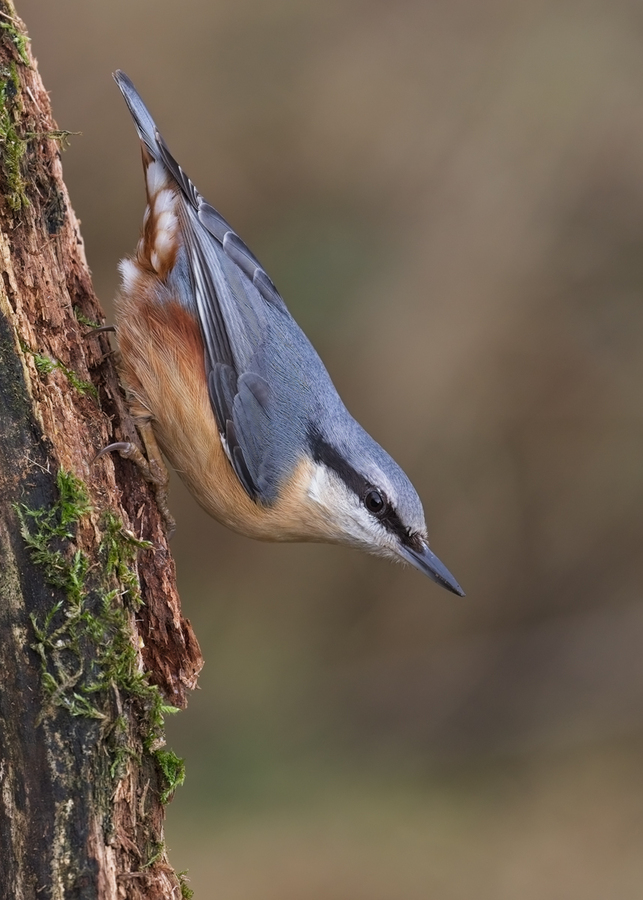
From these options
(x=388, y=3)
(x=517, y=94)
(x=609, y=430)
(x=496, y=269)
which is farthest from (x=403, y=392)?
(x=388, y=3)

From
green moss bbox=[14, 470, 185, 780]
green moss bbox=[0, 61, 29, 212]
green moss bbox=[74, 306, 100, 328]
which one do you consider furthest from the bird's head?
green moss bbox=[0, 61, 29, 212]

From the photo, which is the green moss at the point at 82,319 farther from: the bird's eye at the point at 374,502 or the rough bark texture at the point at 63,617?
the bird's eye at the point at 374,502

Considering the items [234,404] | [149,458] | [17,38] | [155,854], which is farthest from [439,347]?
[155,854]

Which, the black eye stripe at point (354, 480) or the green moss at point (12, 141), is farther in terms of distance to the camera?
the black eye stripe at point (354, 480)

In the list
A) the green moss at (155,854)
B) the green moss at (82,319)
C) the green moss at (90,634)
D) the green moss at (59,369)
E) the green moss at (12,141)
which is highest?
the green moss at (12,141)

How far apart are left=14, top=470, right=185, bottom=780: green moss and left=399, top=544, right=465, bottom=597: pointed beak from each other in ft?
4.56

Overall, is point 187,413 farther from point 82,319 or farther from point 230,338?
point 82,319

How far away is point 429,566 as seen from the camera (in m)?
3.46

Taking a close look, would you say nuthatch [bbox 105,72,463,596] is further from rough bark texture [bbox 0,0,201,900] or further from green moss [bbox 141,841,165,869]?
green moss [bbox 141,841,165,869]

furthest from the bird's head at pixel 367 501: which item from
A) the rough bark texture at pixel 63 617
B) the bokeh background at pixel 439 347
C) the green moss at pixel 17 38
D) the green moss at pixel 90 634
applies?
the bokeh background at pixel 439 347

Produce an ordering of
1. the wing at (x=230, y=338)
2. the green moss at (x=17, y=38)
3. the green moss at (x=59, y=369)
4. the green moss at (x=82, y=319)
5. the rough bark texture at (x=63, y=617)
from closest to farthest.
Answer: the rough bark texture at (x=63, y=617) < the green moss at (x=59, y=369) < the green moss at (x=17, y=38) < the green moss at (x=82, y=319) < the wing at (x=230, y=338)

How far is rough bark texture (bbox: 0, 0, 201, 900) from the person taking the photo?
2.02 meters

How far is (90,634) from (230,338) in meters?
1.60

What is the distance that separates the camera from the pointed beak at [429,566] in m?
3.45
